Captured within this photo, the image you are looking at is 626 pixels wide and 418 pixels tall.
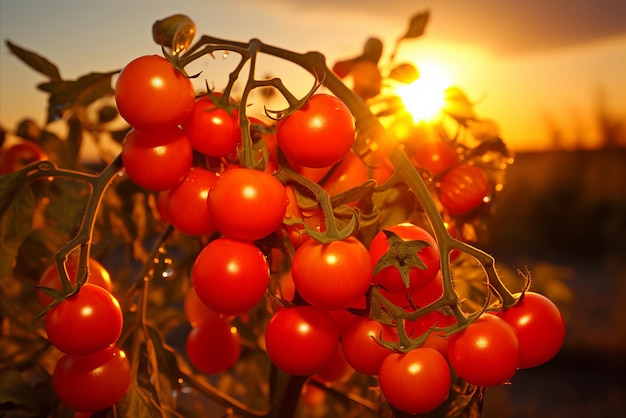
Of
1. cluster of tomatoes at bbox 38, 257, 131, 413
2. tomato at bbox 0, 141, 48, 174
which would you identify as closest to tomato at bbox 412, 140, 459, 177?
cluster of tomatoes at bbox 38, 257, 131, 413

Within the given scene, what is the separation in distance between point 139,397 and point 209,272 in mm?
132

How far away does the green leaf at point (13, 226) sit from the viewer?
A: 1.55 ft

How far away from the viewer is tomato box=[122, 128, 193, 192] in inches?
15.6

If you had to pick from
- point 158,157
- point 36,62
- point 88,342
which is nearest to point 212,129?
point 158,157

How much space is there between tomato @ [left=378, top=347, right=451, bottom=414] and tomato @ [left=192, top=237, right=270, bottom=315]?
0.08m

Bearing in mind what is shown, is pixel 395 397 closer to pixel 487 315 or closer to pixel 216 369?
pixel 487 315

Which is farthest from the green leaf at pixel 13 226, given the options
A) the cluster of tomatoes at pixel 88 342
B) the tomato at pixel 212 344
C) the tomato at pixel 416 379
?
the tomato at pixel 416 379

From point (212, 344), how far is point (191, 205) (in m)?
0.18

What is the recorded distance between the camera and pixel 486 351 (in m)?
0.35

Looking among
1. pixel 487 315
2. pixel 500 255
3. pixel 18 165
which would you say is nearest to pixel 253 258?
pixel 487 315

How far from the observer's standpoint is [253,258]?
0.38m

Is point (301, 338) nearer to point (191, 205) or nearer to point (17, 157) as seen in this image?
point (191, 205)

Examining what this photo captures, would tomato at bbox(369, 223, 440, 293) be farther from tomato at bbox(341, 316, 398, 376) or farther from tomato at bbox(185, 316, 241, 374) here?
tomato at bbox(185, 316, 241, 374)

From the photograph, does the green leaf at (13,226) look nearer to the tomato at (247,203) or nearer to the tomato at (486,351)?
the tomato at (247,203)
